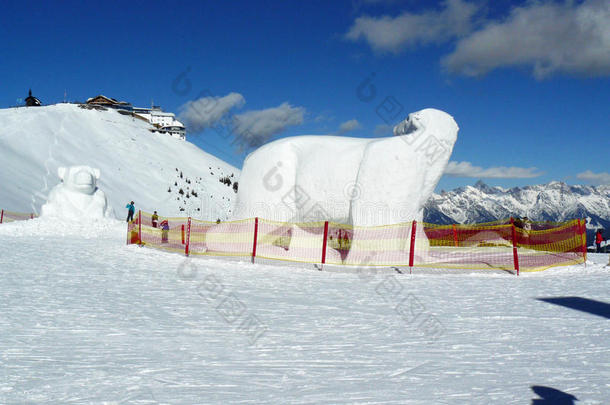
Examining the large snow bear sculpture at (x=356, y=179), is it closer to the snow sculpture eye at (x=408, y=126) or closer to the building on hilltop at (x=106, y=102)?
the snow sculpture eye at (x=408, y=126)

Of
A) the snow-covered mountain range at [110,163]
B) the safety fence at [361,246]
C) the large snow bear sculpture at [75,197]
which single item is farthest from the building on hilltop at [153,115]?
the safety fence at [361,246]

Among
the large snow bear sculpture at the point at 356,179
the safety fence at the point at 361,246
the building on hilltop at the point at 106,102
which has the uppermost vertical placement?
the building on hilltop at the point at 106,102

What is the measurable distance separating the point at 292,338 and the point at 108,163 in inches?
1597

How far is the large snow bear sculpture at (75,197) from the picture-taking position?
17.9 metres

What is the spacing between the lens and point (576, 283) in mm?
7836

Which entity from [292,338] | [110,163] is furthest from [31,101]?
[292,338]

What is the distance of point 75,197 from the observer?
18406 millimetres

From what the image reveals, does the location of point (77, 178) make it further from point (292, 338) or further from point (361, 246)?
point (292, 338)

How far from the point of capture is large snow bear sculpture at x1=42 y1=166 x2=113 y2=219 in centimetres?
1789

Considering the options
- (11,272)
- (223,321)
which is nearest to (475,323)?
(223,321)

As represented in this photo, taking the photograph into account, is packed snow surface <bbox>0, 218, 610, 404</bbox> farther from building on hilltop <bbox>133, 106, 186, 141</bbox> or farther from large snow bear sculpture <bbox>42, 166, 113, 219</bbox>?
building on hilltop <bbox>133, 106, 186, 141</bbox>

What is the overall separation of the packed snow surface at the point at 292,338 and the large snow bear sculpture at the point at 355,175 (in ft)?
5.02

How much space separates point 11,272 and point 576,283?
355 inches

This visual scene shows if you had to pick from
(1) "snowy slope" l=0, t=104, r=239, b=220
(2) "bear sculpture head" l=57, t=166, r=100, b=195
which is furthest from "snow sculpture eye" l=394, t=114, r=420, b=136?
(1) "snowy slope" l=0, t=104, r=239, b=220
